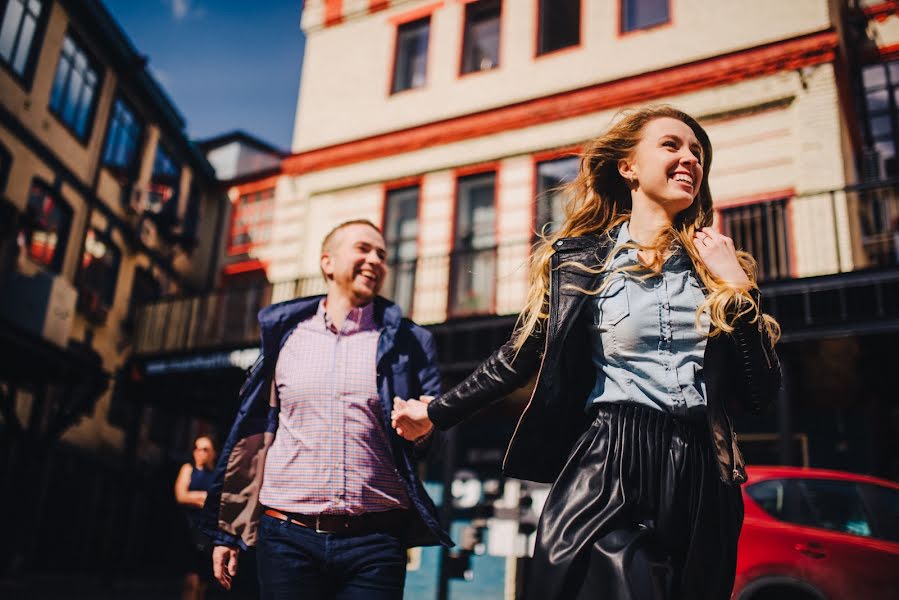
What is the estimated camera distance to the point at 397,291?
13.5 meters

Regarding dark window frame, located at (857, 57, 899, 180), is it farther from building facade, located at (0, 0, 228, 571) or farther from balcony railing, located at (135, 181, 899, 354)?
building facade, located at (0, 0, 228, 571)

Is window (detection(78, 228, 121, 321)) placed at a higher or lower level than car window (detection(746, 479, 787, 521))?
higher

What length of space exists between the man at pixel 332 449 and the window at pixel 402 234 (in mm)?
9980

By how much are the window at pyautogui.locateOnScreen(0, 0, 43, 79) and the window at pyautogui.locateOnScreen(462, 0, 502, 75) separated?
8652 mm

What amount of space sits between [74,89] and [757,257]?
581 inches

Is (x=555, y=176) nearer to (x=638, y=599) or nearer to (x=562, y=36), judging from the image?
(x=562, y=36)

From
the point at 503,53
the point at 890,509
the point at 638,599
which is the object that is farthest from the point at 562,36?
the point at 638,599

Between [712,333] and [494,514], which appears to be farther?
[494,514]

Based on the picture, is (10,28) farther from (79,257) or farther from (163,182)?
(163,182)

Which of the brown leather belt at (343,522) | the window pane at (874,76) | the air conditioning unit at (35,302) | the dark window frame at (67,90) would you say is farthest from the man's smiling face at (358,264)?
the dark window frame at (67,90)

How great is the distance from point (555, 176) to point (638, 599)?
1228cm

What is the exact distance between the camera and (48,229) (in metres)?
16.2

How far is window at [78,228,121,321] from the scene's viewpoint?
1762cm

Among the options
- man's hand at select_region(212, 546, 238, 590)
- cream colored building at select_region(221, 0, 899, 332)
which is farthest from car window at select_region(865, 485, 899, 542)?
man's hand at select_region(212, 546, 238, 590)
